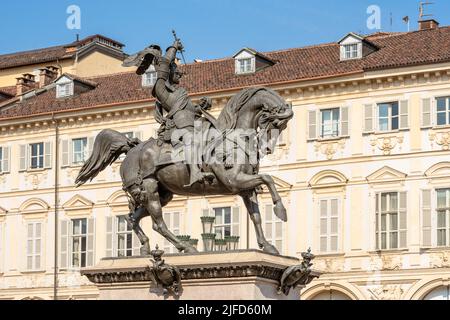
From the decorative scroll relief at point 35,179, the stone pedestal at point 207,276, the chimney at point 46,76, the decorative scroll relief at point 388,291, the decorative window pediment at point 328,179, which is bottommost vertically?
the decorative scroll relief at point 388,291

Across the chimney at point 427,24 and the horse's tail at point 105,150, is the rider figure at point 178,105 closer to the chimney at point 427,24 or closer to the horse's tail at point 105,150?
the horse's tail at point 105,150

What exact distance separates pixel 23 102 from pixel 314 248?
54.8 ft

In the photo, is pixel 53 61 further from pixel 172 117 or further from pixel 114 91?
pixel 172 117

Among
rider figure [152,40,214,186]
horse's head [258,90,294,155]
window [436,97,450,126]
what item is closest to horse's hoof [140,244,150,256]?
rider figure [152,40,214,186]

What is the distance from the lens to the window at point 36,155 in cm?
5966

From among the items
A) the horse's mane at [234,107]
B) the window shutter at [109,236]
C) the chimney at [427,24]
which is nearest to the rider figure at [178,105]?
the horse's mane at [234,107]

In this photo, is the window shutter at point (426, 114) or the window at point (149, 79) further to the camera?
the window at point (149, 79)

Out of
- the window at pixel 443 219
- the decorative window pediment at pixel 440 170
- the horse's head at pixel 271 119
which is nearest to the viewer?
the horse's head at pixel 271 119

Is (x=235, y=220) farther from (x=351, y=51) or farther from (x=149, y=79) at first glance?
(x=149, y=79)

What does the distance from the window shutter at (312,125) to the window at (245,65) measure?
4114mm

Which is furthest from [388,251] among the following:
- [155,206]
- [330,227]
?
[155,206]

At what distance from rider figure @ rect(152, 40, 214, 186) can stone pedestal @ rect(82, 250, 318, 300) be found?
1.45 meters

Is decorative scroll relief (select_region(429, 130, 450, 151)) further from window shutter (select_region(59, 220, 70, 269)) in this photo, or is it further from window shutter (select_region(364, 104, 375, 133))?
window shutter (select_region(59, 220, 70, 269))

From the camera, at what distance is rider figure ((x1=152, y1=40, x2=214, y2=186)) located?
23438 mm
